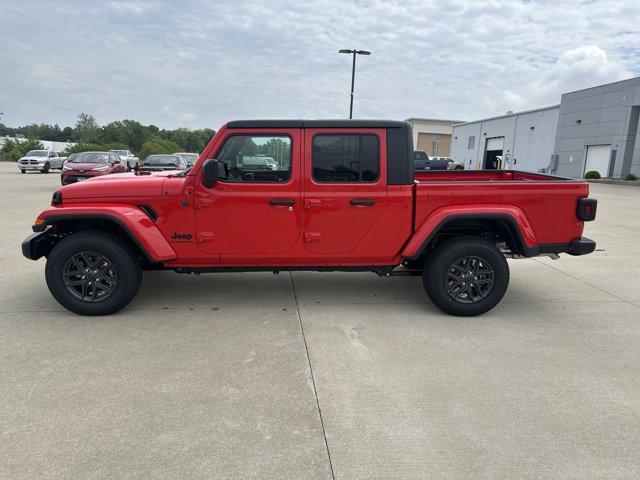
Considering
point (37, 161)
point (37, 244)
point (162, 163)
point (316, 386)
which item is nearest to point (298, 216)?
point (316, 386)

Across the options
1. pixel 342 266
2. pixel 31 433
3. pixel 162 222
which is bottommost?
pixel 31 433

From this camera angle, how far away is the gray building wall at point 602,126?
31500 millimetres

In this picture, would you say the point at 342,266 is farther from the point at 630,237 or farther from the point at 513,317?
the point at 630,237

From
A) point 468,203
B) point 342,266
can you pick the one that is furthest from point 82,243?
point 468,203

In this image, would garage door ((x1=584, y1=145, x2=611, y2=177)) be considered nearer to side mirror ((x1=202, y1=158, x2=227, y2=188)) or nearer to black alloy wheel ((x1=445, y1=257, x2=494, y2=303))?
black alloy wheel ((x1=445, y1=257, x2=494, y2=303))

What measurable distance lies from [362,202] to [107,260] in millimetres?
2506

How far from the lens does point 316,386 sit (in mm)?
3172

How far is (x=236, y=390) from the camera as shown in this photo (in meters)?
3.10

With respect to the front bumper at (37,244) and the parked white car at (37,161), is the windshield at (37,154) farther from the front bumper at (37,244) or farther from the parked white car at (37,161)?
the front bumper at (37,244)

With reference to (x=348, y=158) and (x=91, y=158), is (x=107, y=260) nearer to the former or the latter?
(x=348, y=158)

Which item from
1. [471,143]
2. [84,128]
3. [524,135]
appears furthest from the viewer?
[84,128]

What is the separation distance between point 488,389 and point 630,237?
800 centimetres

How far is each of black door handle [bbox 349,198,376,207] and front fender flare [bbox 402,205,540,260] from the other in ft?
1.77

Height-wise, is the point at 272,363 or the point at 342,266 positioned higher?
the point at 342,266
